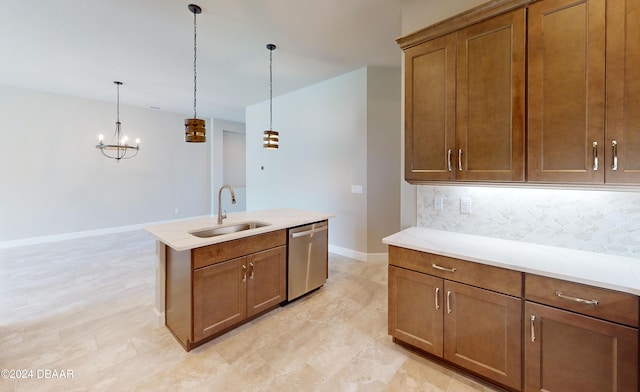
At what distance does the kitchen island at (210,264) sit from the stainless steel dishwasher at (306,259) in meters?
0.10

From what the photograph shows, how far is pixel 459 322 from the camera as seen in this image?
1788 millimetres

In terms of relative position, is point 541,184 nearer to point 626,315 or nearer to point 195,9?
point 626,315

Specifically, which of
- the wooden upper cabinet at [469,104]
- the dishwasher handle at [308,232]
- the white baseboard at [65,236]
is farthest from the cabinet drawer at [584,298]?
the white baseboard at [65,236]

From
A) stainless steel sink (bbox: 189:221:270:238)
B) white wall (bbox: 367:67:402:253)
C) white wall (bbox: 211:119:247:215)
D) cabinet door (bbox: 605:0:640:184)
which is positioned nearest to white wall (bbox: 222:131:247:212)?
white wall (bbox: 211:119:247:215)

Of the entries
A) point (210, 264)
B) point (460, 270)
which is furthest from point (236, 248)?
point (460, 270)

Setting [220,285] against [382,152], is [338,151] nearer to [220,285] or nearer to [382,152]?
[382,152]

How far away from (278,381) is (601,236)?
2307mm

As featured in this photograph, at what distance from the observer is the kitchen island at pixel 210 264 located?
6.79 feet

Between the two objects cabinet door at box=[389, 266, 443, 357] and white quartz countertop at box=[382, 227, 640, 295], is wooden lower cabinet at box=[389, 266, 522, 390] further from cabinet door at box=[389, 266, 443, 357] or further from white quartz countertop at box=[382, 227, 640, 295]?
white quartz countertop at box=[382, 227, 640, 295]

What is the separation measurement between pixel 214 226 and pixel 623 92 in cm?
295

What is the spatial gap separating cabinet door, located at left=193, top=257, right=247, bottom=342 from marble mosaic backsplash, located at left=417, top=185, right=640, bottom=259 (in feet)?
5.86

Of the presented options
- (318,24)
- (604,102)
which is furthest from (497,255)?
(318,24)

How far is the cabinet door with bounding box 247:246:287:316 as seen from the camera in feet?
8.06

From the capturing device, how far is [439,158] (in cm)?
206
